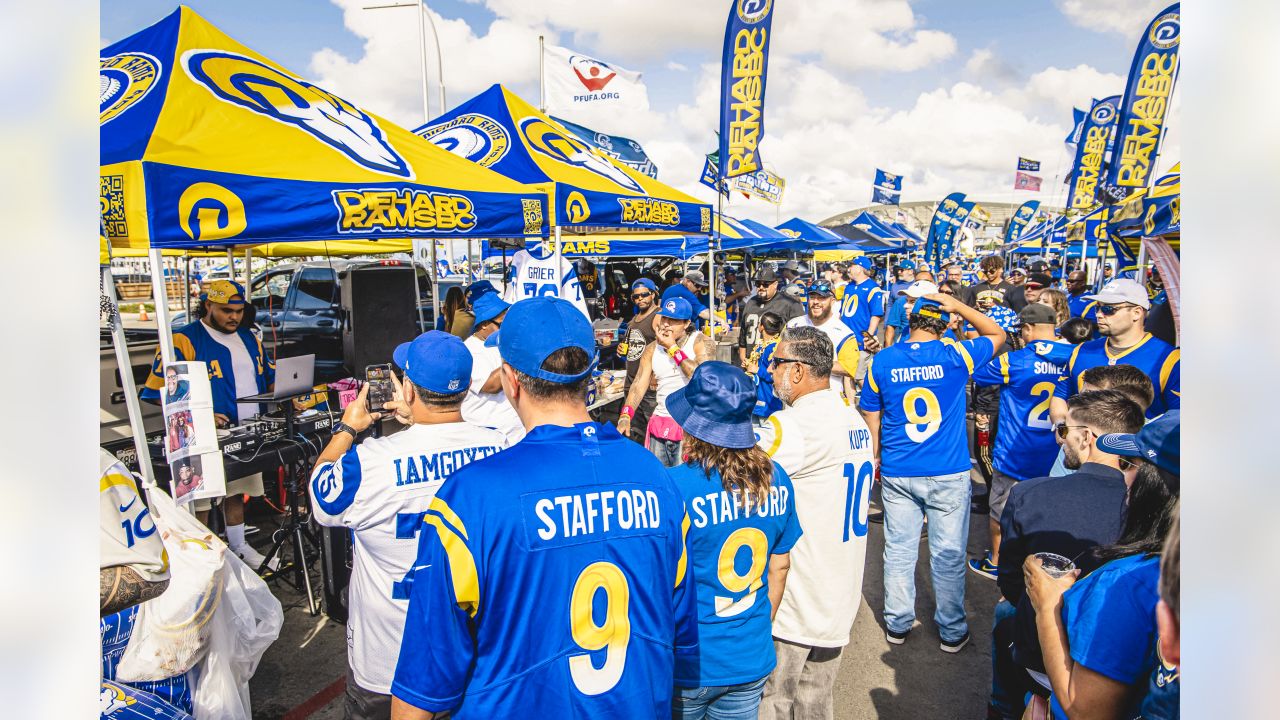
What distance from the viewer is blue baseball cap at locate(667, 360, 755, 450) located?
6.98 ft

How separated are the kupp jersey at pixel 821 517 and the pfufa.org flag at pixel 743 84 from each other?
18.9 ft

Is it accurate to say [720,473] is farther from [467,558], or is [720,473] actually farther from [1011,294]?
[1011,294]

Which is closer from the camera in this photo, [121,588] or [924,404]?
[121,588]

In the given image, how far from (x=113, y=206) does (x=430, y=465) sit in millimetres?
2228

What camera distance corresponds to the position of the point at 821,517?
2.64 m

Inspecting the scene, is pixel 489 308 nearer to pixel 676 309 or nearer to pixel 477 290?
pixel 676 309

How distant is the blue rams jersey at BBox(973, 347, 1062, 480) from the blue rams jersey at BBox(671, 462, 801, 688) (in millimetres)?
2931

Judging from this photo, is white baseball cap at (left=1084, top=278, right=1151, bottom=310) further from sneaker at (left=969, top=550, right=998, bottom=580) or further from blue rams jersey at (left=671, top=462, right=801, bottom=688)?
blue rams jersey at (left=671, top=462, right=801, bottom=688)

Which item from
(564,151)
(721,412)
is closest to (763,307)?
(564,151)

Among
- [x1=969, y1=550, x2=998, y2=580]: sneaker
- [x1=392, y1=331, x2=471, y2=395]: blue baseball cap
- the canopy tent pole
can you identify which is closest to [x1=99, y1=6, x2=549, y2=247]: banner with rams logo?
the canopy tent pole

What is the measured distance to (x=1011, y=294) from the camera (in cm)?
932

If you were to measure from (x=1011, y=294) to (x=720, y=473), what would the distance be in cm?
881

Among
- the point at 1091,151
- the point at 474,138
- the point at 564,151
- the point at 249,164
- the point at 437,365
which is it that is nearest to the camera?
the point at 437,365

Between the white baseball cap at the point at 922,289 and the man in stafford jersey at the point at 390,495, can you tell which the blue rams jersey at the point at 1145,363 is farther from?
the man in stafford jersey at the point at 390,495
